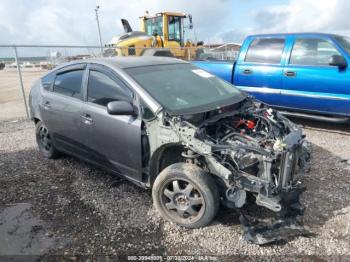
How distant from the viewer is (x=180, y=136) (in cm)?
302

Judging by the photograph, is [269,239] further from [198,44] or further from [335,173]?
[198,44]

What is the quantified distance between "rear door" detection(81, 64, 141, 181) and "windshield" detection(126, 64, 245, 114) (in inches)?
11.8

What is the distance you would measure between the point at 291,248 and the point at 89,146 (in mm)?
2593

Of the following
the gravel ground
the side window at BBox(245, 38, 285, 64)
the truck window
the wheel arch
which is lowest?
the gravel ground

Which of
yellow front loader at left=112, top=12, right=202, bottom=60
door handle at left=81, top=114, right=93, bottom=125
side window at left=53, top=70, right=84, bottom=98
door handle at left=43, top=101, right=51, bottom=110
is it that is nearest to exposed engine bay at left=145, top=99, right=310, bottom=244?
door handle at left=81, top=114, right=93, bottom=125

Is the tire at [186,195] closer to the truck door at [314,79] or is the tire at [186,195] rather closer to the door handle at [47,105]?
the door handle at [47,105]

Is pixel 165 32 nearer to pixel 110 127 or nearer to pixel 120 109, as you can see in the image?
pixel 110 127

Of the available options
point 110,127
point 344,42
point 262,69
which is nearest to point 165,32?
point 262,69

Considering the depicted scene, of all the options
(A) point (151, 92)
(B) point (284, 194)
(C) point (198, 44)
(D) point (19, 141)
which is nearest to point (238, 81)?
(A) point (151, 92)

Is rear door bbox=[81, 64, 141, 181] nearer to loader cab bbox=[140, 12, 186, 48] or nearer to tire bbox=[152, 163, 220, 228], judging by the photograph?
tire bbox=[152, 163, 220, 228]

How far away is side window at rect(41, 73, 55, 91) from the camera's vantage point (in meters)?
4.77

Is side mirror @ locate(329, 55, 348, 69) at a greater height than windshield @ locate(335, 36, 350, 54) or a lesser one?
lesser

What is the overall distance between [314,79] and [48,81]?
4673mm

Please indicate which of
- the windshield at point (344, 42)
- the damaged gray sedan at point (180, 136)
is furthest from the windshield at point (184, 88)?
the windshield at point (344, 42)
